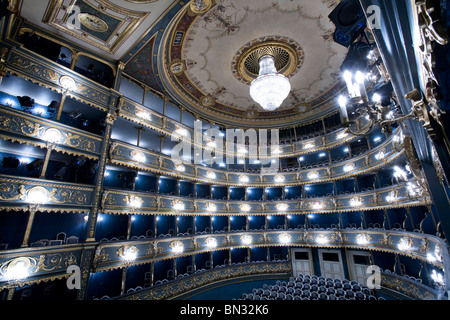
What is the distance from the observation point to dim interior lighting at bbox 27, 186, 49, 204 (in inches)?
293

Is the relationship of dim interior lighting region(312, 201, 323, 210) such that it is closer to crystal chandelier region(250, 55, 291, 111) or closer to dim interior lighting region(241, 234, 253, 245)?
dim interior lighting region(241, 234, 253, 245)

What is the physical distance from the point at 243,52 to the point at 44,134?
10.9 m

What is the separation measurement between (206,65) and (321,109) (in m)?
11.3

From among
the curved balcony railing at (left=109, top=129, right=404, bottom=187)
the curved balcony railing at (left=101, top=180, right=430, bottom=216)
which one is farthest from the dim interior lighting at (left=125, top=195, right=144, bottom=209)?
the curved balcony railing at (left=109, top=129, right=404, bottom=187)

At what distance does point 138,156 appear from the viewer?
11.6 m

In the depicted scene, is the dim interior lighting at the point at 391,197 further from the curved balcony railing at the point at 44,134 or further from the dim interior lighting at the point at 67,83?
the dim interior lighting at the point at 67,83

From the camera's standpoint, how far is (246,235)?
55.4 ft

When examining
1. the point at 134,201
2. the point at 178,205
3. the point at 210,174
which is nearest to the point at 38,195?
the point at 134,201

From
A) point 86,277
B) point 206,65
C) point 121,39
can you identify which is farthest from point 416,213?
point 121,39

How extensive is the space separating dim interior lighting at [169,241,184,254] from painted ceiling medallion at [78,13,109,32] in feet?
39.0

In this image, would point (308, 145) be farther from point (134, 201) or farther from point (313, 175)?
point (134, 201)

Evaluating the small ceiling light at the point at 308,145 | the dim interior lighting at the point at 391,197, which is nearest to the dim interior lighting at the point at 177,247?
the dim interior lighting at the point at 391,197

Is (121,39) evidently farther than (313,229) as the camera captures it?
No

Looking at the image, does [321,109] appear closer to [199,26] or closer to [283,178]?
[283,178]
